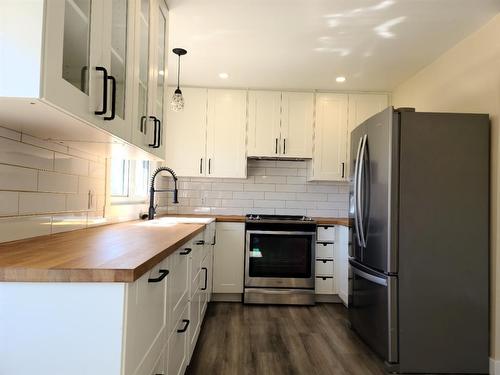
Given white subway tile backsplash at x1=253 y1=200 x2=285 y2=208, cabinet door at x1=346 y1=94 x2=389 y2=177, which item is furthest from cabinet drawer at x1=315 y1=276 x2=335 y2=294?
cabinet door at x1=346 y1=94 x2=389 y2=177

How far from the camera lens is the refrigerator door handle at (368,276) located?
2.29 m

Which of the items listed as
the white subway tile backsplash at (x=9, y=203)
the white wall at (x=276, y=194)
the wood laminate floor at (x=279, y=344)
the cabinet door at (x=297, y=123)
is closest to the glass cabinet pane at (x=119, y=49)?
the white subway tile backsplash at (x=9, y=203)

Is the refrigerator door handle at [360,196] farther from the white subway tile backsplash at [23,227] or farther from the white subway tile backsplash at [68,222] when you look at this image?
the white subway tile backsplash at [23,227]

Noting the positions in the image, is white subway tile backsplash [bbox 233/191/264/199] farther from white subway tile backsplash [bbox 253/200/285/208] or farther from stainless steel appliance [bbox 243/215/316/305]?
stainless steel appliance [bbox 243/215/316/305]

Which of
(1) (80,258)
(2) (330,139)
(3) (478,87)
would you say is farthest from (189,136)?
(1) (80,258)

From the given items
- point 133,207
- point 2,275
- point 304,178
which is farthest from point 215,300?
point 2,275

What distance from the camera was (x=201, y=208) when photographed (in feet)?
13.4

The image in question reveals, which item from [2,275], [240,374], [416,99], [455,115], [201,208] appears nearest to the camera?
[2,275]

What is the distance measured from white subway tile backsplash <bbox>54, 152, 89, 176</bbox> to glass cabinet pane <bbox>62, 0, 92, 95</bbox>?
0.74m

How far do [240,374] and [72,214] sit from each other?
4.49 ft

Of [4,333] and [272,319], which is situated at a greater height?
[4,333]

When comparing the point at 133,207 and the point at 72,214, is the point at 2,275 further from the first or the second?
the point at 133,207

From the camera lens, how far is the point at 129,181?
3.05m

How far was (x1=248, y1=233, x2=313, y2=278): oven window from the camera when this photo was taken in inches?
140
